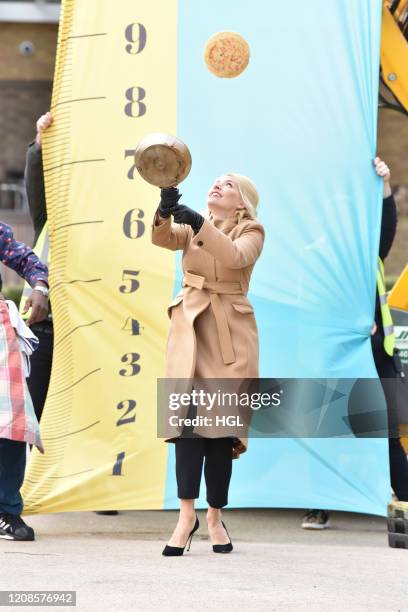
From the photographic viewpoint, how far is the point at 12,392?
507 centimetres

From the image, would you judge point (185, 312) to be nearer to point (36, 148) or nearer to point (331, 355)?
point (331, 355)

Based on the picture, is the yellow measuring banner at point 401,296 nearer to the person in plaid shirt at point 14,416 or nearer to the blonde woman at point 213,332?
the blonde woman at point 213,332

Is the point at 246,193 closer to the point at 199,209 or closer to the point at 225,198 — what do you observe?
the point at 225,198

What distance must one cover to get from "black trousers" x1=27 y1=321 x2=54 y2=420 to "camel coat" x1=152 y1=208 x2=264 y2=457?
1103 mm

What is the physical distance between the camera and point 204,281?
494cm

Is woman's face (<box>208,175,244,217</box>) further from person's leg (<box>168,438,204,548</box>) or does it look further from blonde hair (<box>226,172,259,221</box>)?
person's leg (<box>168,438,204,548</box>)

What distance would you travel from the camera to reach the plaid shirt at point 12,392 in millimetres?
5039

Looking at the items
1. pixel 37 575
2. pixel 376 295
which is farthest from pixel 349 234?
pixel 37 575

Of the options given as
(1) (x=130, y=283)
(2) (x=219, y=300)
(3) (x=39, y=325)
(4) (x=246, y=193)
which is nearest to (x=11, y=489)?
(3) (x=39, y=325)

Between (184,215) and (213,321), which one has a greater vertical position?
(184,215)

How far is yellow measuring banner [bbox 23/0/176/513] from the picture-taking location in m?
5.54

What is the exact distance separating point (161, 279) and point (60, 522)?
127cm

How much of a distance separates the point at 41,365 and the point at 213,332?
4.38 ft

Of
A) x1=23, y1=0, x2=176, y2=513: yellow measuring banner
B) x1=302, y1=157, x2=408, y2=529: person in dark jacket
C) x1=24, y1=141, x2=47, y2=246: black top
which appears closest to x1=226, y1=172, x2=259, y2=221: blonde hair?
x1=23, y1=0, x2=176, y2=513: yellow measuring banner
